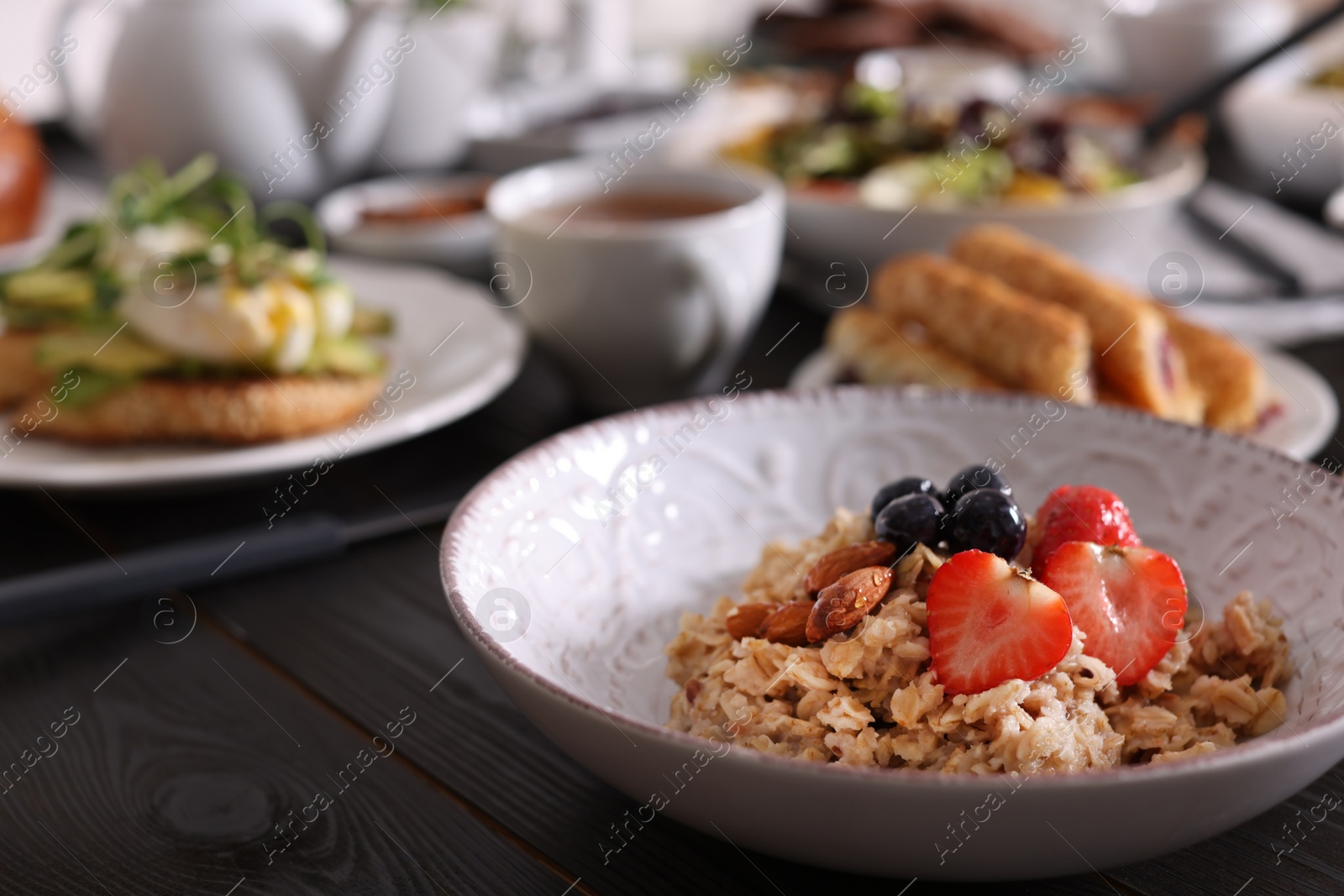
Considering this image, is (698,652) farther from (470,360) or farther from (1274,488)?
(470,360)

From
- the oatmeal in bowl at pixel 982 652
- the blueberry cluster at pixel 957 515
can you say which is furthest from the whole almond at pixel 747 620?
the blueberry cluster at pixel 957 515

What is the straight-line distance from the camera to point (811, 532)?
1.06 m

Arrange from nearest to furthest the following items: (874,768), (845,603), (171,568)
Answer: (874,768)
(845,603)
(171,568)

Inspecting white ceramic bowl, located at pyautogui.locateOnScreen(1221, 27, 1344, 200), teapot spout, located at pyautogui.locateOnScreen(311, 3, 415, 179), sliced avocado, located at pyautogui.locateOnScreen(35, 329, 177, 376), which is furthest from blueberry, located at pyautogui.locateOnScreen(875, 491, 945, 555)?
white ceramic bowl, located at pyautogui.locateOnScreen(1221, 27, 1344, 200)

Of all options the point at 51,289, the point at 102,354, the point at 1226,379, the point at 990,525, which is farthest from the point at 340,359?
the point at 1226,379

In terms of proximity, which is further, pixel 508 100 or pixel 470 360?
pixel 508 100

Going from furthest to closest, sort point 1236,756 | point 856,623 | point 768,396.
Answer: point 768,396, point 856,623, point 1236,756

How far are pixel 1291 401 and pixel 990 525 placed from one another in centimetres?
71

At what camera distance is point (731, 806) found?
2.04ft

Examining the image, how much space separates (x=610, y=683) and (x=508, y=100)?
217 centimetres

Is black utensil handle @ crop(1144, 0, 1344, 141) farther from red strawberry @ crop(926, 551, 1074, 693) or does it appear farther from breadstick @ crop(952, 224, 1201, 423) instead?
red strawberry @ crop(926, 551, 1074, 693)

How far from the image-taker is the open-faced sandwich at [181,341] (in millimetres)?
1296

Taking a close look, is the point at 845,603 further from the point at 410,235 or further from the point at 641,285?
the point at 410,235

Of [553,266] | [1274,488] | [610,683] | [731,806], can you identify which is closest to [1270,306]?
[1274,488]
